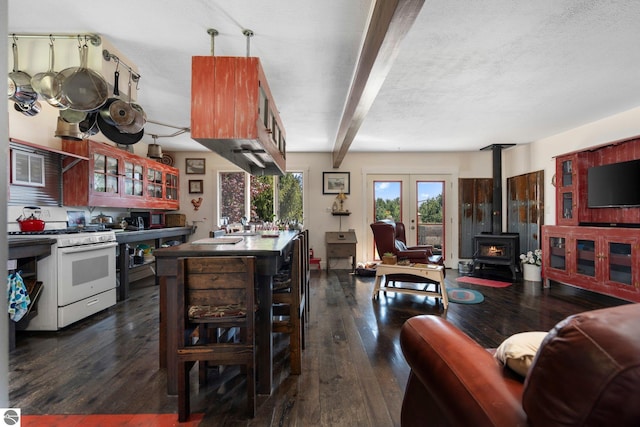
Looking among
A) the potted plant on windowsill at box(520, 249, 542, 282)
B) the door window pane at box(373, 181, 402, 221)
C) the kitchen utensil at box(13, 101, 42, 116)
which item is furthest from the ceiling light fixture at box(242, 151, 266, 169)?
the potted plant on windowsill at box(520, 249, 542, 282)

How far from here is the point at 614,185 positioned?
11.7 feet

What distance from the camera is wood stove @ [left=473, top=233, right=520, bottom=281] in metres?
4.82

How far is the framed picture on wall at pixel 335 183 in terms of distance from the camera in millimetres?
6016

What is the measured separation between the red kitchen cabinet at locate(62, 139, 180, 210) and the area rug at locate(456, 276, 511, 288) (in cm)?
515

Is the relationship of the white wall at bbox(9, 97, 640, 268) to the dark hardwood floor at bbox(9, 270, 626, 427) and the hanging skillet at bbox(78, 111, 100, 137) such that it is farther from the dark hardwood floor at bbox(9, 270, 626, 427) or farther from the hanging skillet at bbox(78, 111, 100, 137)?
the hanging skillet at bbox(78, 111, 100, 137)

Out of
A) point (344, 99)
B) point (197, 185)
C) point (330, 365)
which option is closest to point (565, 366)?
point (330, 365)

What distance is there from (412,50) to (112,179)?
156 inches

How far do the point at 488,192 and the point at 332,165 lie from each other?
3171mm

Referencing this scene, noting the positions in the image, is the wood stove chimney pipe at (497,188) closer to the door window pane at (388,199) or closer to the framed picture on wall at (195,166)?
the door window pane at (388,199)

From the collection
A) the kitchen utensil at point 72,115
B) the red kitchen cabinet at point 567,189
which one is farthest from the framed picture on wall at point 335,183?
the kitchen utensil at point 72,115

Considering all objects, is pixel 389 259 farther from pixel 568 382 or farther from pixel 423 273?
pixel 568 382

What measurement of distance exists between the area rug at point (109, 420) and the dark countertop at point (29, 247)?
140 centimetres

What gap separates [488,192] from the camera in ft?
19.6

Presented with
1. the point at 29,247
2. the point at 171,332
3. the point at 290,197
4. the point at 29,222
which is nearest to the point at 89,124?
A: the point at 29,247
